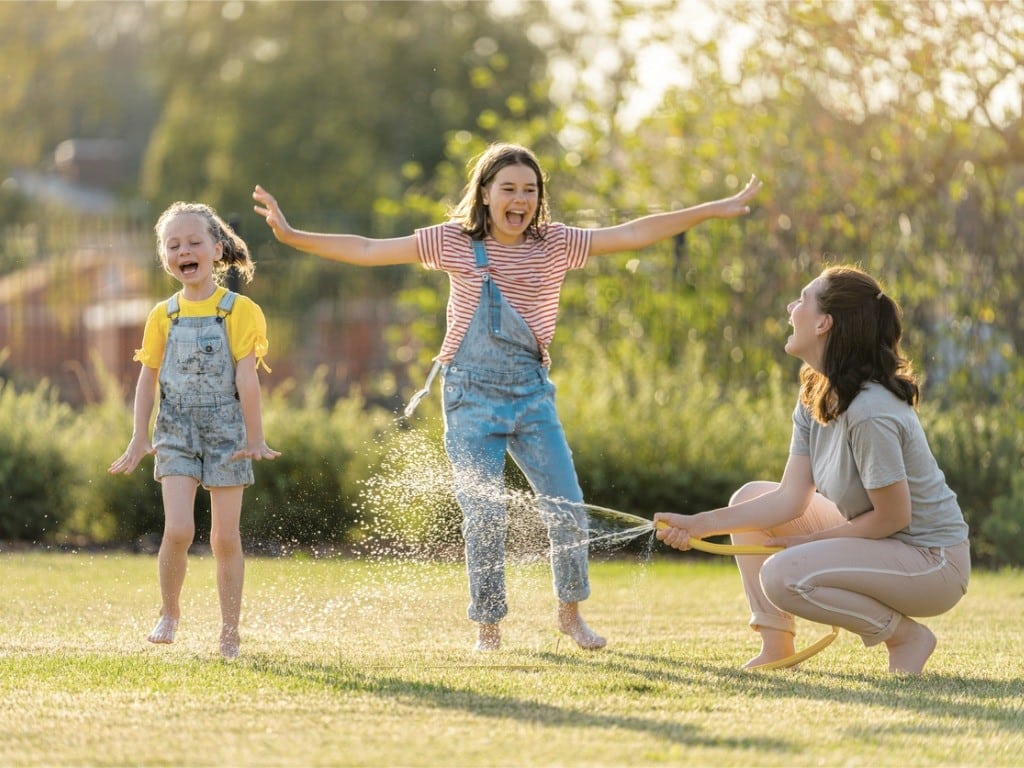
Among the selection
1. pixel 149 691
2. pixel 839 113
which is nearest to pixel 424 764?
pixel 149 691

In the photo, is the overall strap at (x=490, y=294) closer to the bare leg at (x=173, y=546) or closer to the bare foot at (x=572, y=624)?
the bare foot at (x=572, y=624)

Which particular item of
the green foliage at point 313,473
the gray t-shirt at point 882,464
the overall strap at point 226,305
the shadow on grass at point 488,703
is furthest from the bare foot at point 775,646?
the green foliage at point 313,473

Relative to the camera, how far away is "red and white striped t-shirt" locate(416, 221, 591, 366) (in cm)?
549

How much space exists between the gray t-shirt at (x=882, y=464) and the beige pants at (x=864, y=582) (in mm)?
75

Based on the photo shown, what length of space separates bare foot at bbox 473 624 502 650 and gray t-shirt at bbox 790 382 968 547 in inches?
47.0

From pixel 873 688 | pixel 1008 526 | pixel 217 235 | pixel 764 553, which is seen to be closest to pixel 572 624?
pixel 764 553

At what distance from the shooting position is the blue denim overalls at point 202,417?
17.1 ft

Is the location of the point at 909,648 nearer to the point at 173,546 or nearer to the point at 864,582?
the point at 864,582

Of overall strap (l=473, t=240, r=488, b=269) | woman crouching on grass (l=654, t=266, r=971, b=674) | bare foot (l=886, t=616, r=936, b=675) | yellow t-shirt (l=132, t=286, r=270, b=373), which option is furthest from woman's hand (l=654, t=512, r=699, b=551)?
yellow t-shirt (l=132, t=286, r=270, b=373)

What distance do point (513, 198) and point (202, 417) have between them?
4.14 feet

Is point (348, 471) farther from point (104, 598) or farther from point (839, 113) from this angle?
point (839, 113)

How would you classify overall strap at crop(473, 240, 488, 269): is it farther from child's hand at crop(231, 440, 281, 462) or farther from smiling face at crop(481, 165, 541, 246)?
child's hand at crop(231, 440, 281, 462)

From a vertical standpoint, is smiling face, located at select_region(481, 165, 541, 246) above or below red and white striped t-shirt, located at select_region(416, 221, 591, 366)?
above

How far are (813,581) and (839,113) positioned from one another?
7.79 m
